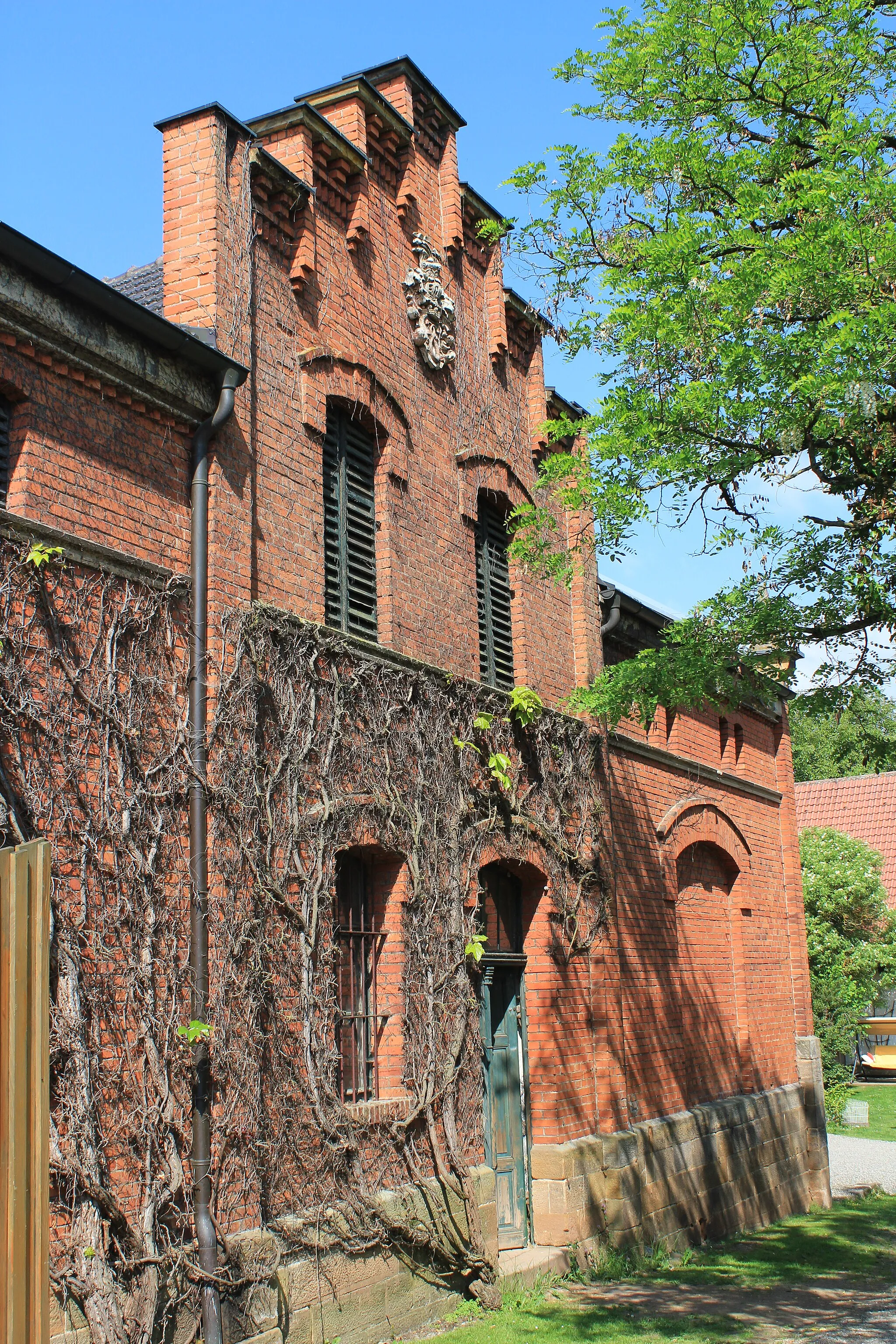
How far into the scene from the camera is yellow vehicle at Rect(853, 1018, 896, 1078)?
106ft

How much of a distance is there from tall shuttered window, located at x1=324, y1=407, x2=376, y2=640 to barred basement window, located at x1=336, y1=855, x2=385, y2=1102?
1790 mm

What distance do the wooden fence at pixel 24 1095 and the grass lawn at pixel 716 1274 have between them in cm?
595

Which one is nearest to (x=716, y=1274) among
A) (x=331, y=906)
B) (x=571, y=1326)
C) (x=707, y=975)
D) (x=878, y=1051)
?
(x=571, y=1326)

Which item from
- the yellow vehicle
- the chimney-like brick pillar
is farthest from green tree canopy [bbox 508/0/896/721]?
the yellow vehicle

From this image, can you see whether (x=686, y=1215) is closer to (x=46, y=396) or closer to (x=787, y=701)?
(x=787, y=701)

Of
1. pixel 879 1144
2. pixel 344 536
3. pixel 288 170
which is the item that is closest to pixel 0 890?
pixel 344 536

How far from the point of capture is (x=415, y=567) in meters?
9.76

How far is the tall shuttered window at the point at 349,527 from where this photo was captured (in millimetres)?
8883

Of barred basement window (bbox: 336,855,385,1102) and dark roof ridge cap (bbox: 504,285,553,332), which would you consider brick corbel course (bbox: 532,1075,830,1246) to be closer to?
barred basement window (bbox: 336,855,385,1102)

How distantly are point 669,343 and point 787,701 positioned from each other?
37.0 ft

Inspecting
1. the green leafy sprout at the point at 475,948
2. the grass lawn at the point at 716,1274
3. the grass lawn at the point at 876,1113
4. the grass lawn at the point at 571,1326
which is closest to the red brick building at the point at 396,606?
the green leafy sprout at the point at 475,948

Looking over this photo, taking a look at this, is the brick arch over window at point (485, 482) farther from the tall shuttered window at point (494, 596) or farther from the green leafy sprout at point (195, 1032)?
the green leafy sprout at point (195, 1032)

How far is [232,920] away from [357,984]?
1739 mm

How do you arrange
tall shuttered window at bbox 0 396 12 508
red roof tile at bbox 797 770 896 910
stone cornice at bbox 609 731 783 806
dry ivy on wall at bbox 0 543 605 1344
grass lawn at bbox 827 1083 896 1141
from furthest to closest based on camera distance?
A: red roof tile at bbox 797 770 896 910 < grass lawn at bbox 827 1083 896 1141 < stone cornice at bbox 609 731 783 806 < tall shuttered window at bbox 0 396 12 508 < dry ivy on wall at bbox 0 543 605 1344
